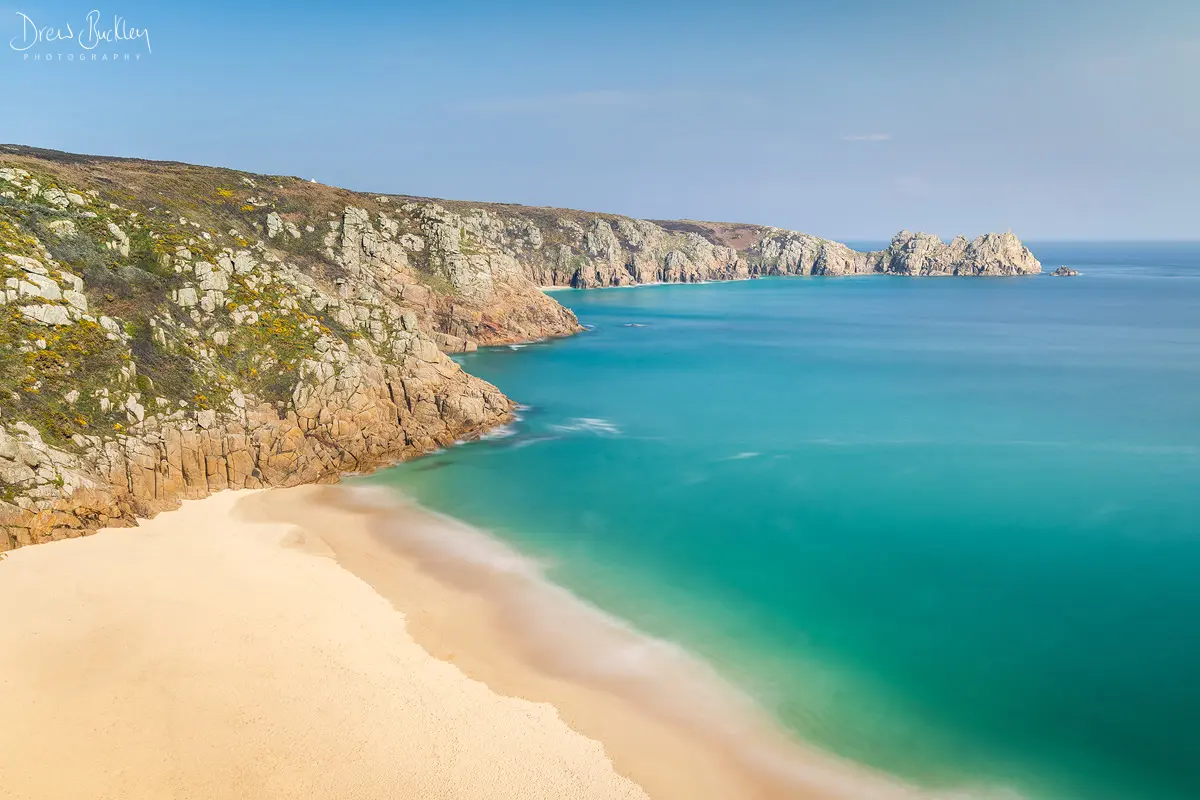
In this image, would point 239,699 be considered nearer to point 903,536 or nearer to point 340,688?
point 340,688

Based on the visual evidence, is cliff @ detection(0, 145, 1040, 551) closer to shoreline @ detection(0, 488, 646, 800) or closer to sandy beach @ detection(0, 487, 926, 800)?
sandy beach @ detection(0, 487, 926, 800)

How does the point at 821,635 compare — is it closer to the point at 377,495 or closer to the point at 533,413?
the point at 377,495

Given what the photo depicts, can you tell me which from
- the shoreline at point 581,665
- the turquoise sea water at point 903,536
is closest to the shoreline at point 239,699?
the shoreline at point 581,665

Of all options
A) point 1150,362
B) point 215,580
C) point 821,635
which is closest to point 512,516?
point 215,580

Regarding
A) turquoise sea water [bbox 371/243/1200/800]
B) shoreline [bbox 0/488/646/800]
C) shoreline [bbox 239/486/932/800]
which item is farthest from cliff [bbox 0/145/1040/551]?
shoreline [bbox 239/486/932/800]

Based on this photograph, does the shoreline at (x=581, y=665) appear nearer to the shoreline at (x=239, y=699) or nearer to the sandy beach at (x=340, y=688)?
the sandy beach at (x=340, y=688)

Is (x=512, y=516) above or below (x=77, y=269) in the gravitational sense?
below

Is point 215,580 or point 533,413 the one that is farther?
point 533,413

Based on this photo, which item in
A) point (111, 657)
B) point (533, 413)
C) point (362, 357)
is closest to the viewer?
point (111, 657)
